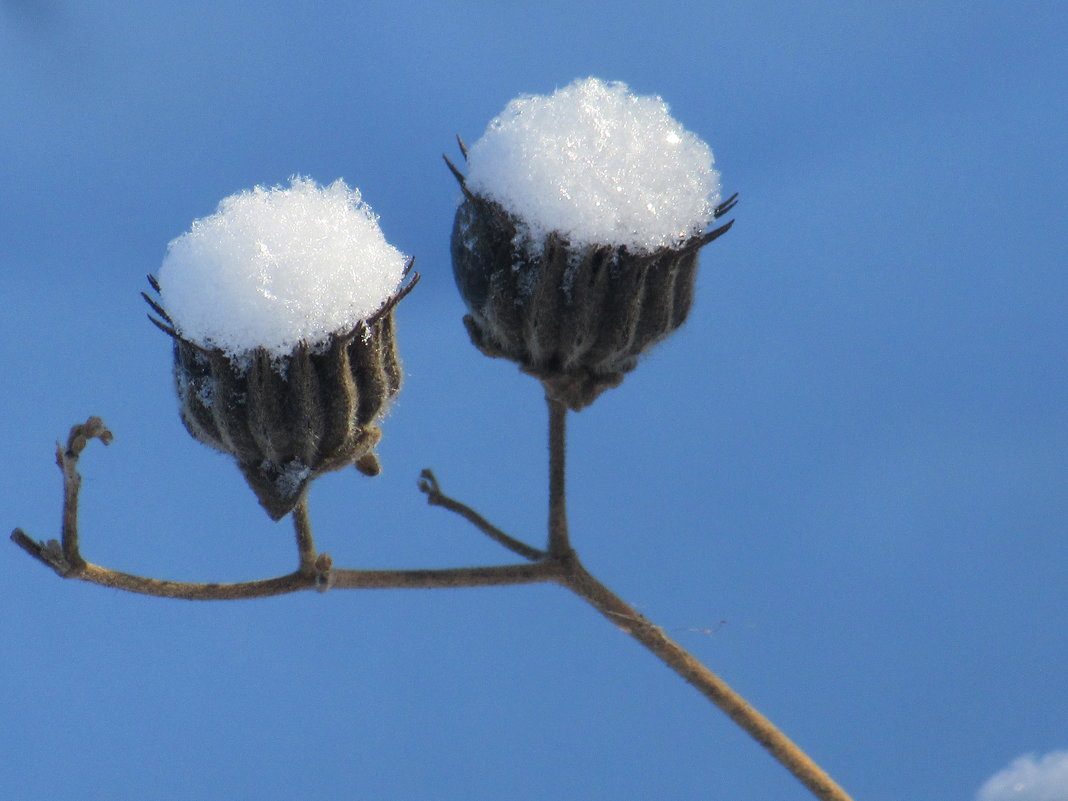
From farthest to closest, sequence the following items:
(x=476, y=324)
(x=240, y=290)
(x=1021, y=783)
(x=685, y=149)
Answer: (x=1021, y=783)
(x=476, y=324)
(x=685, y=149)
(x=240, y=290)

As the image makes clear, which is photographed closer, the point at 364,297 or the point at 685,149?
the point at 364,297

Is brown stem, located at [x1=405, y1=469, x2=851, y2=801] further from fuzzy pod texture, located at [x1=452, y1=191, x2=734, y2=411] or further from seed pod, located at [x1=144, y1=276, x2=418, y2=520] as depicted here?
seed pod, located at [x1=144, y1=276, x2=418, y2=520]

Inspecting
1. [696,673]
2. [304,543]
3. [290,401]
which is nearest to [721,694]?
[696,673]

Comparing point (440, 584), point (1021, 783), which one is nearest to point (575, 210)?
point (440, 584)

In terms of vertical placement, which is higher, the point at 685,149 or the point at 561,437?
the point at 685,149

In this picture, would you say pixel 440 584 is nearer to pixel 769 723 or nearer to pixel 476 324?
pixel 476 324

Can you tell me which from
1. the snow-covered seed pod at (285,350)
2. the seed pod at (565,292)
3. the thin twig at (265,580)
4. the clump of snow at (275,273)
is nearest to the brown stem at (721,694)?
the thin twig at (265,580)
